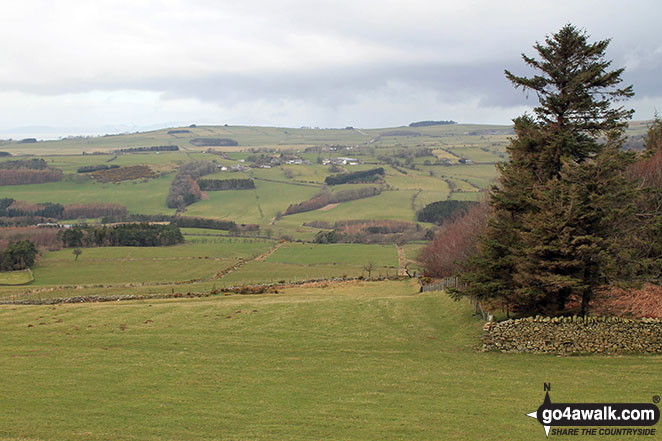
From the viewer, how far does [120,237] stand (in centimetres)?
10250

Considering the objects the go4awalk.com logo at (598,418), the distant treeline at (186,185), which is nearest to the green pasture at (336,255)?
the go4awalk.com logo at (598,418)

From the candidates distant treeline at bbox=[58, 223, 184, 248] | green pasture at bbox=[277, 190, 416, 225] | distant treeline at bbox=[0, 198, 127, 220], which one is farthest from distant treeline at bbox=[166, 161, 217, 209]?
distant treeline at bbox=[58, 223, 184, 248]

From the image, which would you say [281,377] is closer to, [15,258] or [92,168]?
[15,258]

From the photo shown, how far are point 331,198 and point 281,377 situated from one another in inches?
5417

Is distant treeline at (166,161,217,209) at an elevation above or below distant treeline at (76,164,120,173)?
below

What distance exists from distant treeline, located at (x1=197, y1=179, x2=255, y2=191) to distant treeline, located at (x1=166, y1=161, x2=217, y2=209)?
280 cm

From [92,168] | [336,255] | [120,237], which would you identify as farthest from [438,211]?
[92,168]

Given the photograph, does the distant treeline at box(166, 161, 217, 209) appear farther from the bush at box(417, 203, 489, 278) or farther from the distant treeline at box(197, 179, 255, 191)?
the bush at box(417, 203, 489, 278)

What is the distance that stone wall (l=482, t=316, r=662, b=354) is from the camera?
23094 millimetres

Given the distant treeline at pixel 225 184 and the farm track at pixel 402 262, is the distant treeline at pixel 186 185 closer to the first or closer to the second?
the distant treeline at pixel 225 184

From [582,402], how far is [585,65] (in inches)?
739

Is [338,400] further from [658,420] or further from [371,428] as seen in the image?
[658,420]

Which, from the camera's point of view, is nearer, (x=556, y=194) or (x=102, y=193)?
(x=556, y=194)

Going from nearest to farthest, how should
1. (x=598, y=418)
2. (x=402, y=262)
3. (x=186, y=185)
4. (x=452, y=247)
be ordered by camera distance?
(x=598, y=418) → (x=452, y=247) → (x=402, y=262) → (x=186, y=185)
